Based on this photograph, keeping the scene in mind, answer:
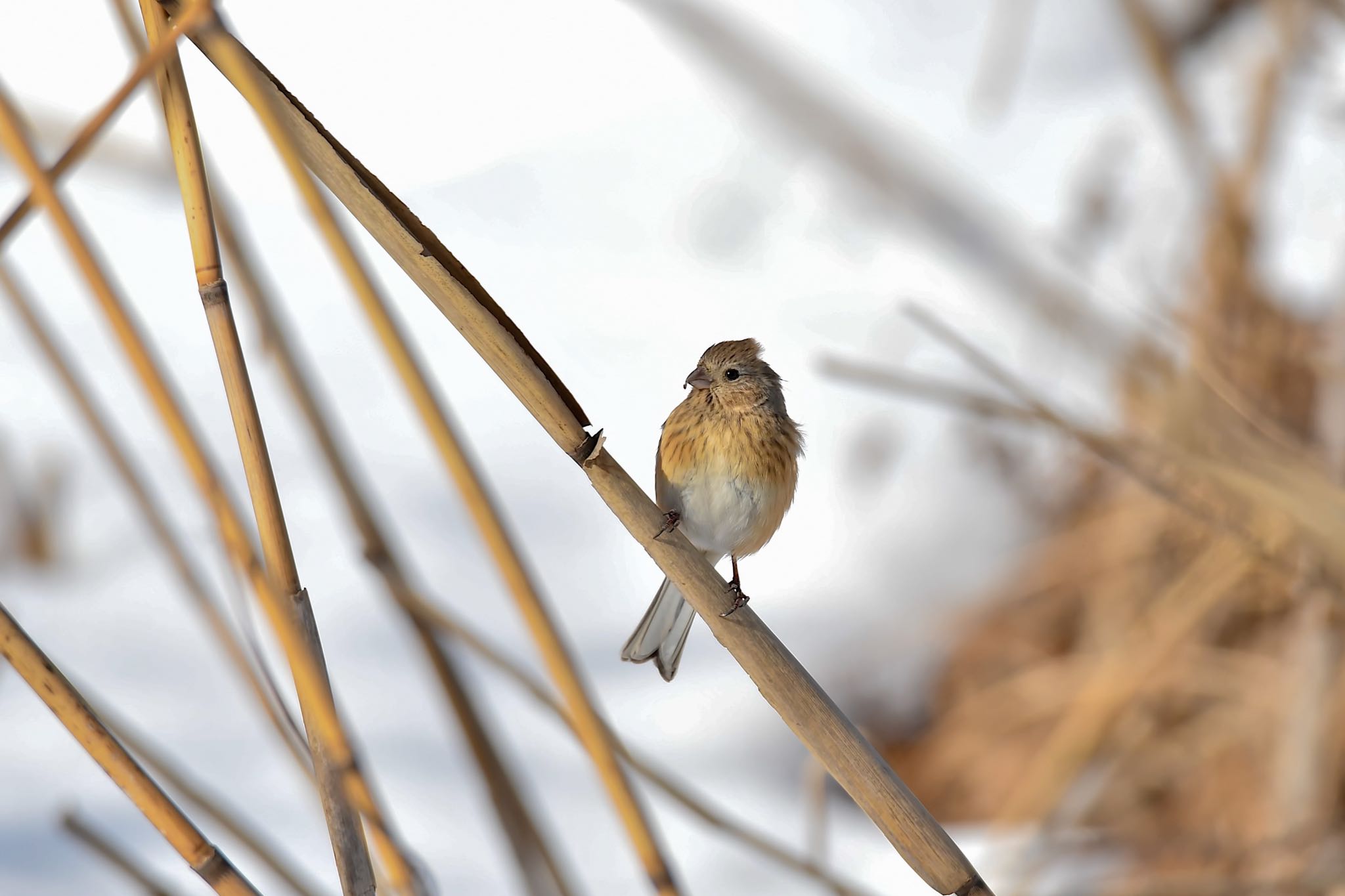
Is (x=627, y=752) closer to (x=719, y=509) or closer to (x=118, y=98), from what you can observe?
(x=118, y=98)

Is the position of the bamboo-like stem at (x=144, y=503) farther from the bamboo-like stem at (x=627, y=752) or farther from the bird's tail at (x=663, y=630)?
the bird's tail at (x=663, y=630)

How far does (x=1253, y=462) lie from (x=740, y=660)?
1.40ft

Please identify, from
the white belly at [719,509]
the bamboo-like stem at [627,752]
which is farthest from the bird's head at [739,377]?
the bamboo-like stem at [627,752]

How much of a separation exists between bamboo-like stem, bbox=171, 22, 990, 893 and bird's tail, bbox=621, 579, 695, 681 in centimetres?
48

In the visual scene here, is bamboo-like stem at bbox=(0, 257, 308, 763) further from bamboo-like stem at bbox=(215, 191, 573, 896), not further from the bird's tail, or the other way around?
the bird's tail

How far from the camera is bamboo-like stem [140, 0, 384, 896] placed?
51 cm

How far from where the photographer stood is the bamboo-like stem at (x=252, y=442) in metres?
0.51

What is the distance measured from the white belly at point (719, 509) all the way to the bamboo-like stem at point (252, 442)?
765 mm

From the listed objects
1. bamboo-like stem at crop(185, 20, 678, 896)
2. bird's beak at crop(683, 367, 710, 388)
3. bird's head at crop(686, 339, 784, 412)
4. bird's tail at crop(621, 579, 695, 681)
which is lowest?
bamboo-like stem at crop(185, 20, 678, 896)

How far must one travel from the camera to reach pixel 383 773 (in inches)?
70.7

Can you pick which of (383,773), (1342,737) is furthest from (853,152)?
(1342,737)

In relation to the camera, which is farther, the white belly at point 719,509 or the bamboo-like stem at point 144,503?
the white belly at point 719,509

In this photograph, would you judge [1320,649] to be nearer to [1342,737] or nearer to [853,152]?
[1342,737]

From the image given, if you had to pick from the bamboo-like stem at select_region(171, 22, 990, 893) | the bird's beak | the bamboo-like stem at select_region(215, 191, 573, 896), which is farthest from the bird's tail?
the bamboo-like stem at select_region(171, 22, 990, 893)
